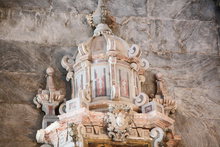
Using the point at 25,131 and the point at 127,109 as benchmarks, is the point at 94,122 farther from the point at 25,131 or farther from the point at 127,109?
the point at 25,131

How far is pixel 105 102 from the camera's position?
779cm

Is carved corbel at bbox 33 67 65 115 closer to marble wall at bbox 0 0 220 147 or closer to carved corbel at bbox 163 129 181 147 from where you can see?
marble wall at bbox 0 0 220 147

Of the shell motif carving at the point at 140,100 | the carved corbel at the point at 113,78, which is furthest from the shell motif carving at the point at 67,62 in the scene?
the shell motif carving at the point at 140,100

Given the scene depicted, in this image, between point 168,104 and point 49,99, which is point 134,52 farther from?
point 49,99

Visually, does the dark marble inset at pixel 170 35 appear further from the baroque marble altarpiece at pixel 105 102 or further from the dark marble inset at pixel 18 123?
the dark marble inset at pixel 18 123

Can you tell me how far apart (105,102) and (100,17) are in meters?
1.83

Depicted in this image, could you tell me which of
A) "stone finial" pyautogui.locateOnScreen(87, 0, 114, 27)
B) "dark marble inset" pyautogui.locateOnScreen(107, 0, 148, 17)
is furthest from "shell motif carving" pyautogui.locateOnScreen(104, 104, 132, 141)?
"dark marble inset" pyautogui.locateOnScreen(107, 0, 148, 17)

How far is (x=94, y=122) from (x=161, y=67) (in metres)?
2.21

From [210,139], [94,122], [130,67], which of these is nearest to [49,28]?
[130,67]

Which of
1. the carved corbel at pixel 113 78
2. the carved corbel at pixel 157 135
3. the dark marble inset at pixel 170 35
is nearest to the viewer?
the carved corbel at pixel 157 135

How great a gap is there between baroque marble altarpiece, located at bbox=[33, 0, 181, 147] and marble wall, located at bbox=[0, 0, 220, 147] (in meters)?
0.28

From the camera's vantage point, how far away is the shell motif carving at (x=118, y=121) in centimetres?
745

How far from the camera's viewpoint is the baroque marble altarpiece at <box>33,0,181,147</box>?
7473 millimetres

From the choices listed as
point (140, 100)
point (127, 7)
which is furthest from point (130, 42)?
point (140, 100)
